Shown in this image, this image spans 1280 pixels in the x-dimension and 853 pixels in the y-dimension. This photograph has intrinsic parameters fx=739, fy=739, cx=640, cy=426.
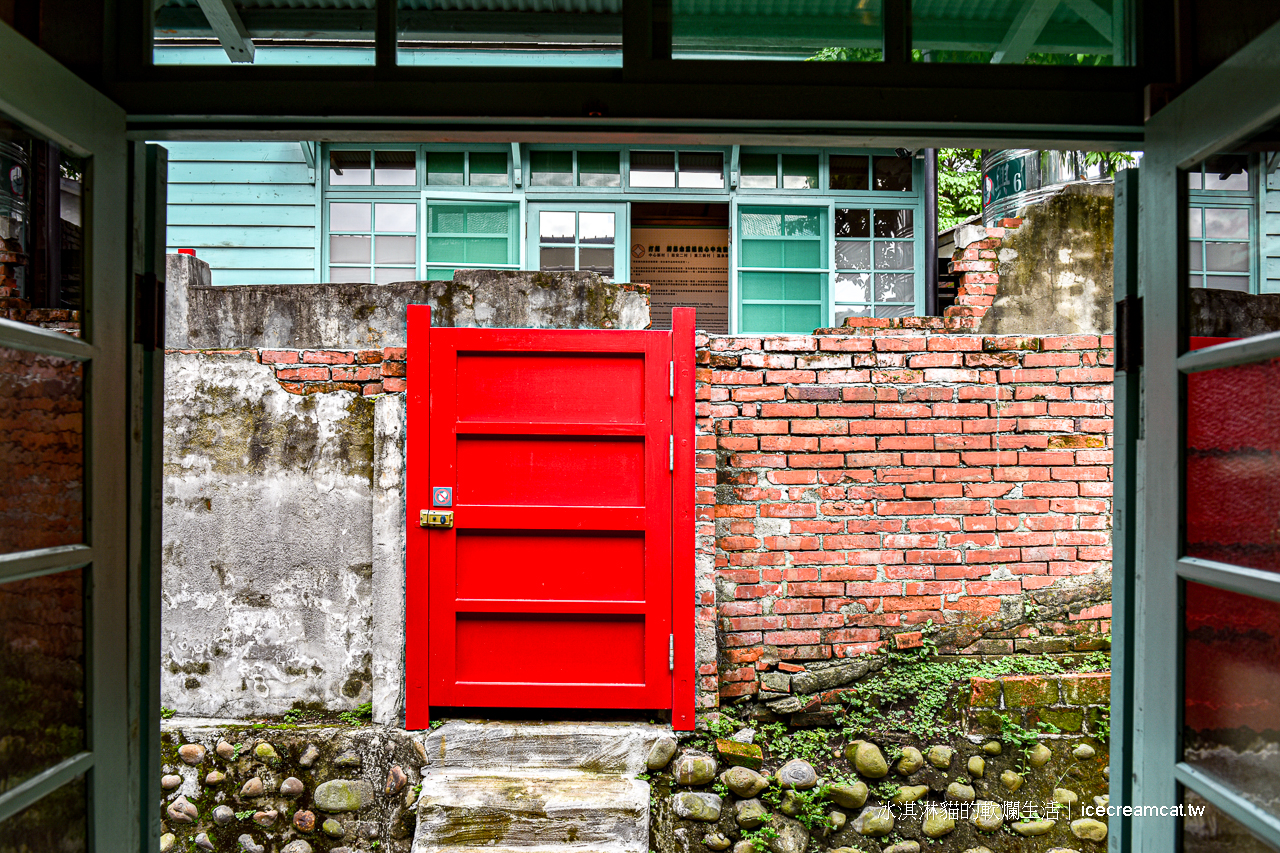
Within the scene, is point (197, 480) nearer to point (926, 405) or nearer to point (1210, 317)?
point (926, 405)

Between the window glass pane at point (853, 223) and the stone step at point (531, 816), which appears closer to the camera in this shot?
the stone step at point (531, 816)

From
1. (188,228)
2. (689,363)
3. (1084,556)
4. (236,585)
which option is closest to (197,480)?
(236,585)

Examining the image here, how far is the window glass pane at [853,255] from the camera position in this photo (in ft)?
20.2

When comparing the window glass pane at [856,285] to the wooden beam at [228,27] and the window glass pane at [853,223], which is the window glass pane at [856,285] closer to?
the window glass pane at [853,223]

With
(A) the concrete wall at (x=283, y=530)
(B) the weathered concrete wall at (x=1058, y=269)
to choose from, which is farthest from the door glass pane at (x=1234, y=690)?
(B) the weathered concrete wall at (x=1058, y=269)

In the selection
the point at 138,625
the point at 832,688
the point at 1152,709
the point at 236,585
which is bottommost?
the point at 832,688

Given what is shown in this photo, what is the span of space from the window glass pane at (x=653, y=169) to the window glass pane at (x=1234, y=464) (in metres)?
5.11

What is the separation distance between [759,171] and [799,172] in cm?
34

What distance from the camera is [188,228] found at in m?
5.97

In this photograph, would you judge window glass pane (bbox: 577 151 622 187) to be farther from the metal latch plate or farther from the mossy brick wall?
the metal latch plate

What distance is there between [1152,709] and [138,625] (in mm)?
1971

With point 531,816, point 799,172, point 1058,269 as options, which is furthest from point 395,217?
point 1058,269

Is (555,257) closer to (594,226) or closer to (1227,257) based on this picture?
(594,226)

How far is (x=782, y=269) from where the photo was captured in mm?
6082
